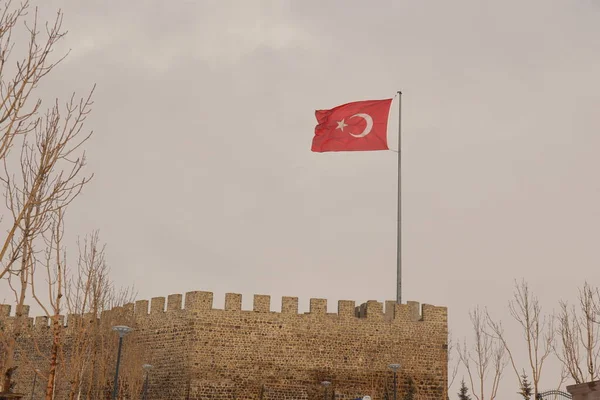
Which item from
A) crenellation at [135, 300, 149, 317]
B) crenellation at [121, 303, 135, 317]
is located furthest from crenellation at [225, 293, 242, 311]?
crenellation at [121, 303, 135, 317]

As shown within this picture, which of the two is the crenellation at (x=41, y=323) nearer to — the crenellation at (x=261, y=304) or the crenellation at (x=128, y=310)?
the crenellation at (x=128, y=310)

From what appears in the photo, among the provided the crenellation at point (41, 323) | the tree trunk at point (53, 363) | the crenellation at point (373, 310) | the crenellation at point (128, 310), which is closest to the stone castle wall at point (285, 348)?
the crenellation at point (373, 310)

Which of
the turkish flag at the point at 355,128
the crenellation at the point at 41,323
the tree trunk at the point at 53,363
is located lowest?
the tree trunk at the point at 53,363

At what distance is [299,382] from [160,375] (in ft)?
17.4

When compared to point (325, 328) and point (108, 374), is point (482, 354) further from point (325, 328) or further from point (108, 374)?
point (108, 374)

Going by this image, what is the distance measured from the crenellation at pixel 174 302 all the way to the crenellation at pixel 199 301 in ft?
1.38

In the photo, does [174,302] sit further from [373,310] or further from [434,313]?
[434,313]

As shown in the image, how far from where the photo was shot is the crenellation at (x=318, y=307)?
29.2 metres

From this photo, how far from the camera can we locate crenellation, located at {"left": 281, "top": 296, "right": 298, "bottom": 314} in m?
29.0

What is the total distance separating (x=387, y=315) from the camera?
97.6ft

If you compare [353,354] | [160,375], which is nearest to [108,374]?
[160,375]

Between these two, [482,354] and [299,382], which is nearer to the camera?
[299,382]

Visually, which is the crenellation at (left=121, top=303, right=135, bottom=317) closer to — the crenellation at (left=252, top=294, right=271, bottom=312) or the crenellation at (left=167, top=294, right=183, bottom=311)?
the crenellation at (left=167, top=294, right=183, bottom=311)

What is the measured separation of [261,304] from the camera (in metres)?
28.9
